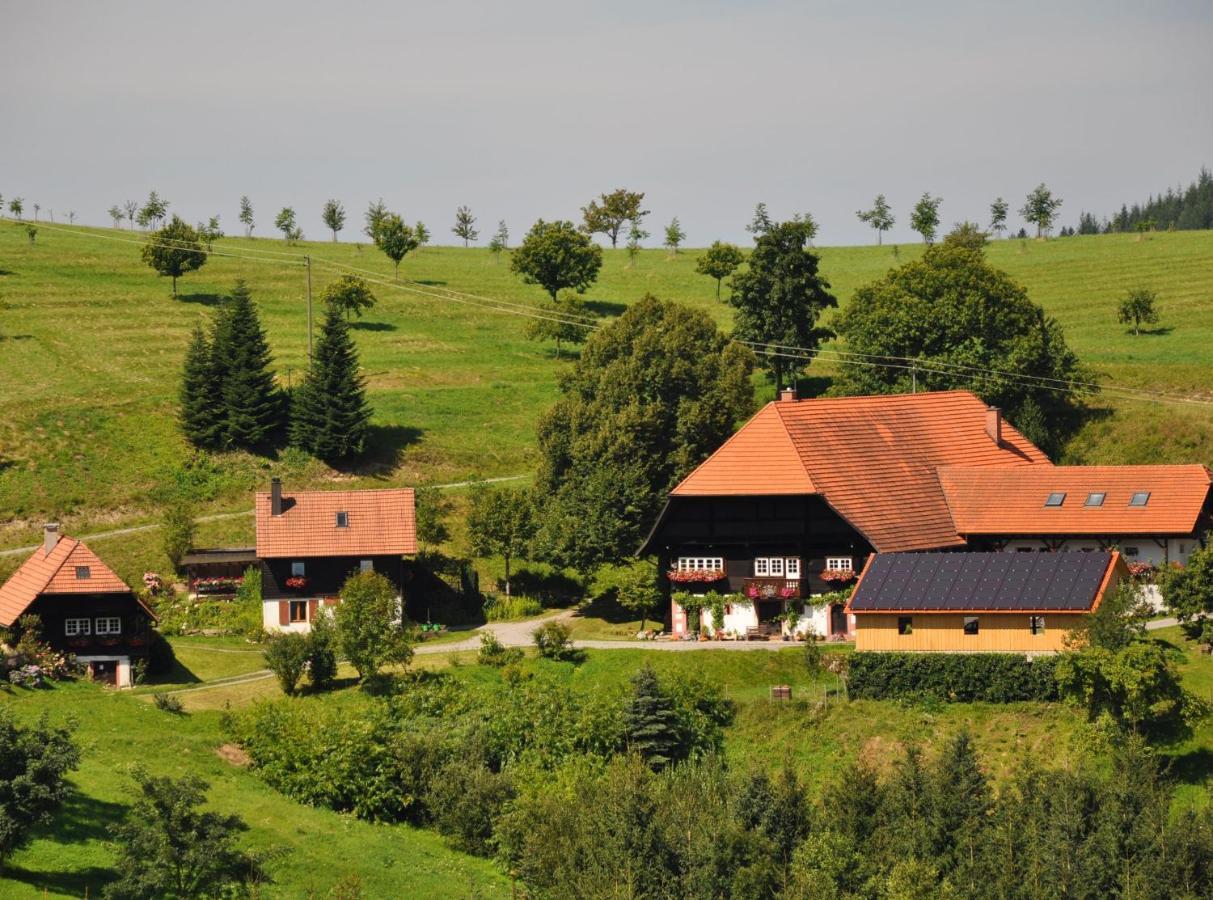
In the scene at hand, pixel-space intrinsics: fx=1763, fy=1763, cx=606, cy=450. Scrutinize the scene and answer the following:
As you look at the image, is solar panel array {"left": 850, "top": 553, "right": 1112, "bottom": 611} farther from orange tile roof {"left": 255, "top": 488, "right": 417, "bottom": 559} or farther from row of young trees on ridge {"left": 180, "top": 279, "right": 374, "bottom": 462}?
row of young trees on ridge {"left": 180, "top": 279, "right": 374, "bottom": 462}

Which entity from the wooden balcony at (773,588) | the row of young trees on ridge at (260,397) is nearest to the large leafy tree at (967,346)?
the wooden balcony at (773,588)

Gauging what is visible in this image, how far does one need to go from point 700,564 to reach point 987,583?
12.8 meters

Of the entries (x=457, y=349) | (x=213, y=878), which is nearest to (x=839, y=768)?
(x=213, y=878)

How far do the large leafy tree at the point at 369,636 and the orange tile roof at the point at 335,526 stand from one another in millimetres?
6810

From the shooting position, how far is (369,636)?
6125cm

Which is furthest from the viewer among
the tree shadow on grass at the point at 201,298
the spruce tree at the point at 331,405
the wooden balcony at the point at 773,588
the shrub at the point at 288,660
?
the tree shadow on grass at the point at 201,298

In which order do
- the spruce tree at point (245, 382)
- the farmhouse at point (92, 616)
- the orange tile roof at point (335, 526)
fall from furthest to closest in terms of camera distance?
the spruce tree at point (245, 382)
the orange tile roof at point (335, 526)
the farmhouse at point (92, 616)

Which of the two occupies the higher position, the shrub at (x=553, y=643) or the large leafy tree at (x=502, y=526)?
the large leafy tree at (x=502, y=526)

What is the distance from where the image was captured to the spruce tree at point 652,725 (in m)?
55.7

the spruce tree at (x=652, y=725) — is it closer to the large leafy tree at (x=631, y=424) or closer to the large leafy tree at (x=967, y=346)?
the large leafy tree at (x=631, y=424)

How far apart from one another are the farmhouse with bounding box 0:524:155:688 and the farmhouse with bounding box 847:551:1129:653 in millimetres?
25872

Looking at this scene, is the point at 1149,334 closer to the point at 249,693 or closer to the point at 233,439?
the point at 233,439

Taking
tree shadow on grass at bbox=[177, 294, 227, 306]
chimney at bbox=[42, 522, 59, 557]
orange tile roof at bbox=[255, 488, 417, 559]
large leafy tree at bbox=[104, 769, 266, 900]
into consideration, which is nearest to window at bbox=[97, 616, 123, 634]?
chimney at bbox=[42, 522, 59, 557]

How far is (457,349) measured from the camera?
11156 cm
